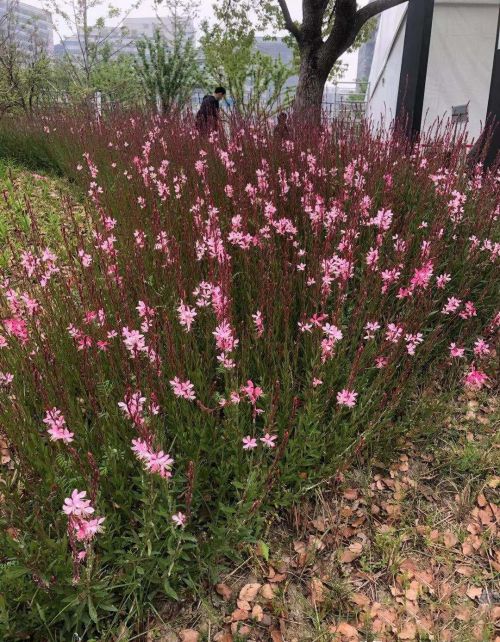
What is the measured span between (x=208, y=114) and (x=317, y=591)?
709 centimetres

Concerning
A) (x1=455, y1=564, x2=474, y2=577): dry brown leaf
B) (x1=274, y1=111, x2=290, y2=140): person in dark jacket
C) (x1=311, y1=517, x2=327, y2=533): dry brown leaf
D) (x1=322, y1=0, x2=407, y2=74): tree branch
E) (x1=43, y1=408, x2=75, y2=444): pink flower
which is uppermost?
(x1=322, y1=0, x2=407, y2=74): tree branch

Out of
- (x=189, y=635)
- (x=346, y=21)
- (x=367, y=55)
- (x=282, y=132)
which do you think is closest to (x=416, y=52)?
(x=346, y=21)

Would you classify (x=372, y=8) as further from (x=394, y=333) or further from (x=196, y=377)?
(x=196, y=377)

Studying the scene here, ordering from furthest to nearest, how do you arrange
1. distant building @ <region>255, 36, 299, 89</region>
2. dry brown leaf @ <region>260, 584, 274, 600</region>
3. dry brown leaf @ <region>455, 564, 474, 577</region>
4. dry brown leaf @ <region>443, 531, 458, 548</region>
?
distant building @ <region>255, 36, 299, 89</region> → dry brown leaf @ <region>443, 531, 458, 548</region> → dry brown leaf @ <region>455, 564, 474, 577</region> → dry brown leaf @ <region>260, 584, 274, 600</region>

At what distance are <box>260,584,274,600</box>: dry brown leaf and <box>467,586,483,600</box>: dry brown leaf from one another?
2.62 feet

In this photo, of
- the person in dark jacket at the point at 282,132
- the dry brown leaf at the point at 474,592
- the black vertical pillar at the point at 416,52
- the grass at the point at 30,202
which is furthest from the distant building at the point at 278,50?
the dry brown leaf at the point at 474,592

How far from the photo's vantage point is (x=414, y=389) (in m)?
2.66

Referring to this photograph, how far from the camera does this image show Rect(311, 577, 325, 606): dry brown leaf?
1.81 metres

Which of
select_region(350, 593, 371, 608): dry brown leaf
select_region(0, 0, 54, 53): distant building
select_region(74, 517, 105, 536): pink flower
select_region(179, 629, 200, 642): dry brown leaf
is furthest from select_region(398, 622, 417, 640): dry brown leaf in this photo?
select_region(0, 0, 54, 53): distant building

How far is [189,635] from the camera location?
1.67 meters

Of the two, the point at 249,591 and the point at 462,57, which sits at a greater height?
the point at 462,57

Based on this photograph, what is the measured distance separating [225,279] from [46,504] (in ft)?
3.36

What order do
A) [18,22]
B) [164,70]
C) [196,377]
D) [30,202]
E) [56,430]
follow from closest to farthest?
[56,430], [196,377], [30,202], [164,70], [18,22]

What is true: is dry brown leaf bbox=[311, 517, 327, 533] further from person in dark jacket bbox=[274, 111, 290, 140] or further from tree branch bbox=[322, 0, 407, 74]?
tree branch bbox=[322, 0, 407, 74]
